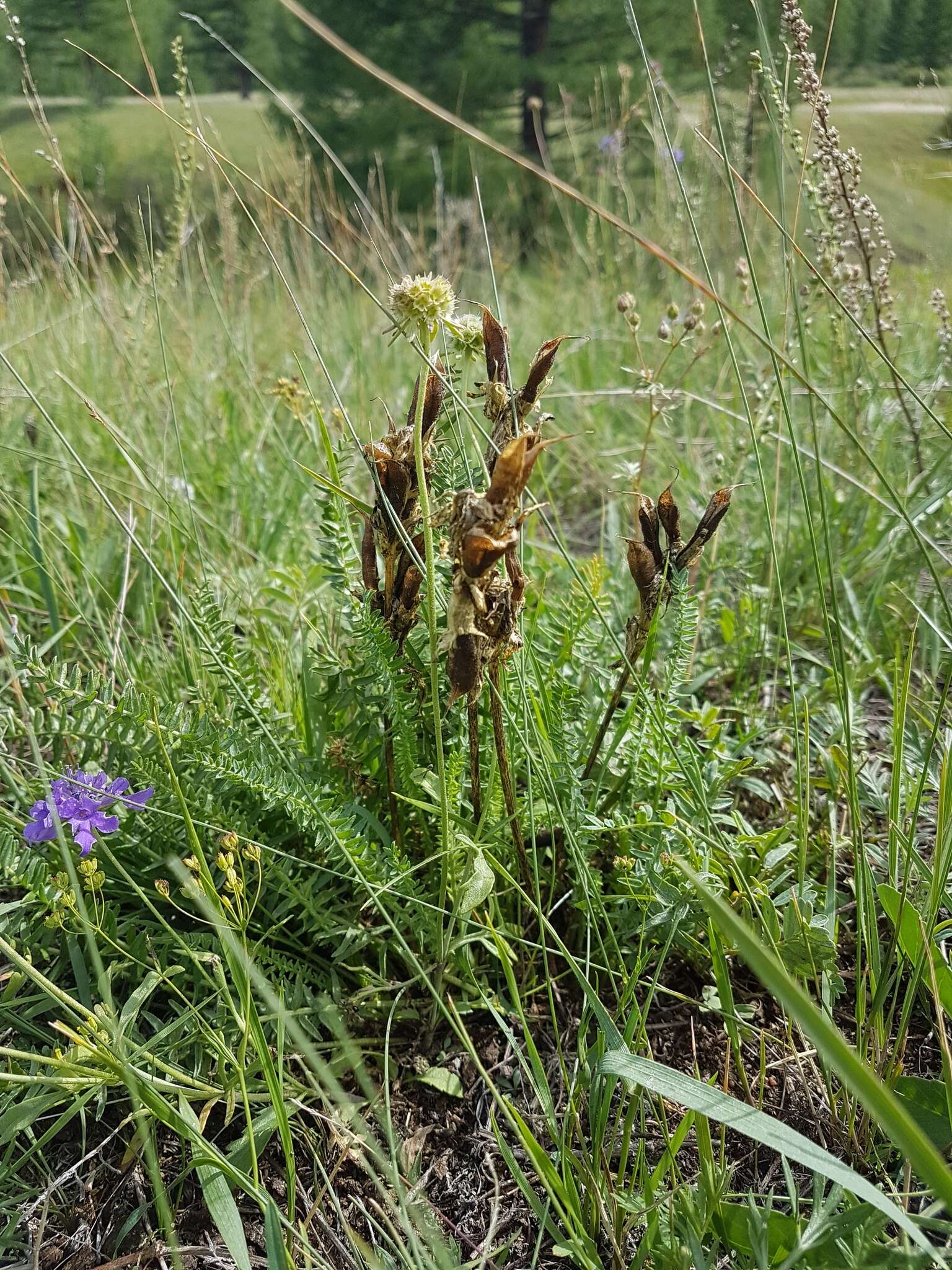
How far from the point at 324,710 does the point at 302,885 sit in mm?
201

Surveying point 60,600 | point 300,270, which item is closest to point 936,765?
point 60,600

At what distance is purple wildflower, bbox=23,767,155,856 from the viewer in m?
0.78

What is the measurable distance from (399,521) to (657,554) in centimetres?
25

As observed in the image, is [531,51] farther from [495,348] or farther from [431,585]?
[431,585]

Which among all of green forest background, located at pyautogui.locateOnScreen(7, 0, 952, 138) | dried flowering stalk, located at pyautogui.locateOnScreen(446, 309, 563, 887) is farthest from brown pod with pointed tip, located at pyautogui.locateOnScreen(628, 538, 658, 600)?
green forest background, located at pyautogui.locateOnScreen(7, 0, 952, 138)

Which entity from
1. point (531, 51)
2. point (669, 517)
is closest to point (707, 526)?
point (669, 517)

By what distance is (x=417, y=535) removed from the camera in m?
0.79

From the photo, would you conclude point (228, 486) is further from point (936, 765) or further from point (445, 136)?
point (445, 136)

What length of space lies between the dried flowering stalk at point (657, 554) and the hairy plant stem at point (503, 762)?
0.12m

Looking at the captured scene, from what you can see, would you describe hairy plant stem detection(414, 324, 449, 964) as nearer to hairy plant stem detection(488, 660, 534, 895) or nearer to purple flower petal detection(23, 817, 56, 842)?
hairy plant stem detection(488, 660, 534, 895)

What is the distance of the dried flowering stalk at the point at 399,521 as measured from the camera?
708 mm

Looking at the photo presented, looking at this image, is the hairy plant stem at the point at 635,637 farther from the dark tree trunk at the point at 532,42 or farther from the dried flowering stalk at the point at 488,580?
the dark tree trunk at the point at 532,42

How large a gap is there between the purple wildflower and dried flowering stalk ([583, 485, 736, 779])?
0.49m

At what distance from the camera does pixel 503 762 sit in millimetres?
775
